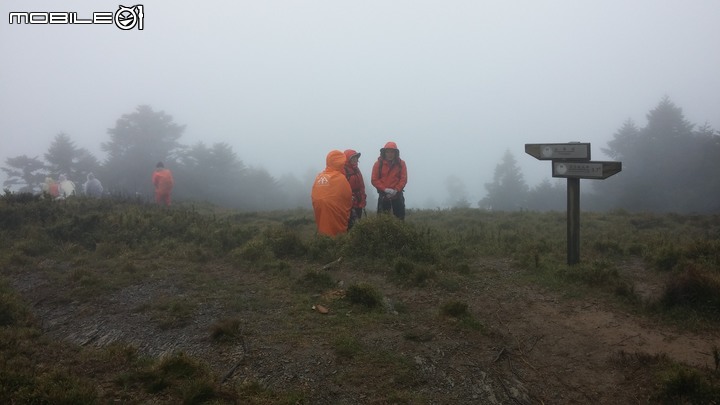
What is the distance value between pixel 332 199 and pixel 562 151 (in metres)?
4.01

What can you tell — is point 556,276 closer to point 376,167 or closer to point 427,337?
point 427,337

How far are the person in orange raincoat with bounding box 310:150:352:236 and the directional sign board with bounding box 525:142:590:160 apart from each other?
3.35 m

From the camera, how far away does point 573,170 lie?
274 inches

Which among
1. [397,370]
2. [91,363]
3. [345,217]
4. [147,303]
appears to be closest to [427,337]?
[397,370]

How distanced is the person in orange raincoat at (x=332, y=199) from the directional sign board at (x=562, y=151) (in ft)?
11.0

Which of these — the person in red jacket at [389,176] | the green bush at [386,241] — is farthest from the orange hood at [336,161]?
the green bush at [386,241]

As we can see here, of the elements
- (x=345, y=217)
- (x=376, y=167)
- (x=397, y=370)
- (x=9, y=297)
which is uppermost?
(x=376, y=167)

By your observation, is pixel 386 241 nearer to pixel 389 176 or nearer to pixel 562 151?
pixel 389 176

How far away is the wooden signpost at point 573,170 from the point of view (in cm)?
683

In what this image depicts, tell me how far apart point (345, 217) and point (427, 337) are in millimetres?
4448

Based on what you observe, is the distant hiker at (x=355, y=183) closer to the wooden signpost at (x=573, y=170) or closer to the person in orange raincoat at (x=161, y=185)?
the wooden signpost at (x=573, y=170)

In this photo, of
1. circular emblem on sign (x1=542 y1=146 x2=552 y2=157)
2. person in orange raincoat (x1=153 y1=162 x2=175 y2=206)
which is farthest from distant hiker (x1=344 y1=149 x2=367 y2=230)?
person in orange raincoat (x1=153 y1=162 x2=175 y2=206)

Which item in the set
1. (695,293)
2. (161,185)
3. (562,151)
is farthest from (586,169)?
(161,185)

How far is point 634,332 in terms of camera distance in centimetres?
477
